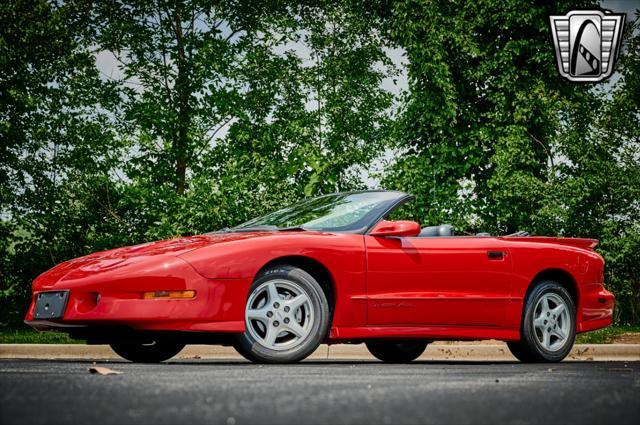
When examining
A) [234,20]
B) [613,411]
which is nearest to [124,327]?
[613,411]

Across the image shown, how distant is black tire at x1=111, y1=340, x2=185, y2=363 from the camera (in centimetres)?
771

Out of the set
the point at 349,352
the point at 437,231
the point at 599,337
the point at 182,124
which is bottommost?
the point at 599,337

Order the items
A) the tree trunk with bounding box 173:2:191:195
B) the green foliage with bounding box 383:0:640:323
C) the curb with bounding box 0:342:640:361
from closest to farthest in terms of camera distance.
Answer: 1. the curb with bounding box 0:342:640:361
2. the green foliage with bounding box 383:0:640:323
3. the tree trunk with bounding box 173:2:191:195

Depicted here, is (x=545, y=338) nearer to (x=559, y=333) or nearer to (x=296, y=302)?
(x=559, y=333)

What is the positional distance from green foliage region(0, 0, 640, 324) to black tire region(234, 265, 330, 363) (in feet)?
38.8

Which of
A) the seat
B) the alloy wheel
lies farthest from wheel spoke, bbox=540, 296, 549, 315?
the alloy wheel

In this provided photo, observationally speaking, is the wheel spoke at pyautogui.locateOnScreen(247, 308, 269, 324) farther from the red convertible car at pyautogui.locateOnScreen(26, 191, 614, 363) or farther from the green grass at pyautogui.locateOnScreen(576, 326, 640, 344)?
the green grass at pyautogui.locateOnScreen(576, 326, 640, 344)

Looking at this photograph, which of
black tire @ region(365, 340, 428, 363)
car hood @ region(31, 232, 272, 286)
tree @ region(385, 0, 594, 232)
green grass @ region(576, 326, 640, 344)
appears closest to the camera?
car hood @ region(31, 232, 272, 286)

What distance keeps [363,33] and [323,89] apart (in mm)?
2172

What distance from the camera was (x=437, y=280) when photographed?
7.30m

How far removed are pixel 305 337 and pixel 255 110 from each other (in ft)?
56.8

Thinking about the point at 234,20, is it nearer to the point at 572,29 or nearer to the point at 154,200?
the point at 154,200

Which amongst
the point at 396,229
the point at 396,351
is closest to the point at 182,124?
the point at 396,351

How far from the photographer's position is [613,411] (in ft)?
12.0
